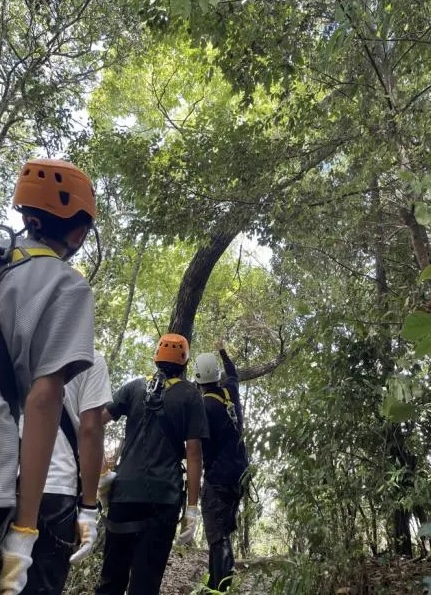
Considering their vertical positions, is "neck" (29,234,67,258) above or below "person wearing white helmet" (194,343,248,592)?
above

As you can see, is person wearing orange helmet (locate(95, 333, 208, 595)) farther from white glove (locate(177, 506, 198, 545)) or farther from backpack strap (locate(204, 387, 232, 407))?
backpack strap (locate(204, 387, 232, 407))

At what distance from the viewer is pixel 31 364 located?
1353 mm

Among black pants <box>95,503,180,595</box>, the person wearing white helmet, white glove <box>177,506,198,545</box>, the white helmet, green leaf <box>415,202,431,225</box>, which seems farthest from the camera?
the white helmet

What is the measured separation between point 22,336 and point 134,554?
265 cm

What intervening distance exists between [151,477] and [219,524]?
51.0 inches

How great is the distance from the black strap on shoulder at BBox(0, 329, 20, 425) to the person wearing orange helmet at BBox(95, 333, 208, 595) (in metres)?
2.47

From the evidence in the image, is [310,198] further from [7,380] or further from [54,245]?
[7,380]

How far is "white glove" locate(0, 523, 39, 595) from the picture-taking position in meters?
1.25

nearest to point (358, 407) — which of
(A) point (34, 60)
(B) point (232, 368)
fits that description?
(B) point (232, 368)

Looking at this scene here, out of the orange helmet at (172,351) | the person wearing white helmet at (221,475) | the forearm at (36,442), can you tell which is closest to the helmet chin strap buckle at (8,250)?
the forearm at (36,442)

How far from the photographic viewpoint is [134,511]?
3641mm

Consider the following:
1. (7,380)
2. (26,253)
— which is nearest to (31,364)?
(7,380)

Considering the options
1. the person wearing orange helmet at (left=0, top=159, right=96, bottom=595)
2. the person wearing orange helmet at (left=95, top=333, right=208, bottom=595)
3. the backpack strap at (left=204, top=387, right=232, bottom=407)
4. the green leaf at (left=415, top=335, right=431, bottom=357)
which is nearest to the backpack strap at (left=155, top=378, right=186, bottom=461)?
the person wearing orange helmet at (left=95, top=333, right=208, bottom=595)

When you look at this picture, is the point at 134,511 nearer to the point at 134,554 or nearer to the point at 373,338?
the point at 134,554
